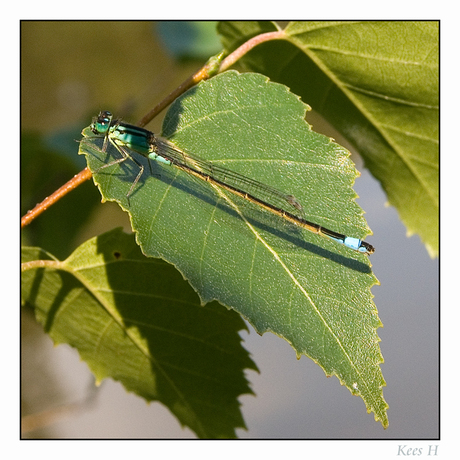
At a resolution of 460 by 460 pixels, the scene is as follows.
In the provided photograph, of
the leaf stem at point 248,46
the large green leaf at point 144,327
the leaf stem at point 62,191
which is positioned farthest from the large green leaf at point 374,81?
the large green leaf at point 144,327

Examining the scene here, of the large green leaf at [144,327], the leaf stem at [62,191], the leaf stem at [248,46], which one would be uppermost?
the leaf stem at [248,46]

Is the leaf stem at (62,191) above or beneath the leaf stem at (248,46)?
beneath

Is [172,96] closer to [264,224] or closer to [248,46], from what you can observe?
[248,46]

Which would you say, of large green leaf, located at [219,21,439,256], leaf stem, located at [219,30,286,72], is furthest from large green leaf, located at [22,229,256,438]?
large green leaf, located at [219,21,439,256]

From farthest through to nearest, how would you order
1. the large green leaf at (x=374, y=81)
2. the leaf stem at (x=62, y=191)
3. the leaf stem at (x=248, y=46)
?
the large green leaf at (x=374, y=81)
the leaf stem at (x=248, y=46)
the leaf stem at (x=62, y=191)

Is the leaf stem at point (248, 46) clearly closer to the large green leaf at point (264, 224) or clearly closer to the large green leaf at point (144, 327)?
the large green leaf at point (264, 224)

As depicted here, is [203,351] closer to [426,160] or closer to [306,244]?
[306,244]
